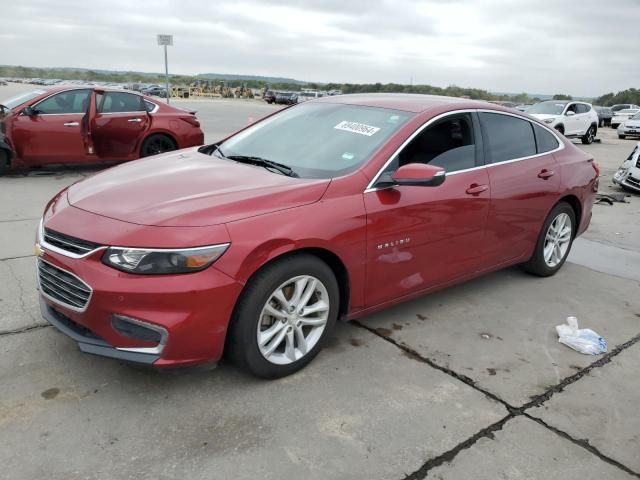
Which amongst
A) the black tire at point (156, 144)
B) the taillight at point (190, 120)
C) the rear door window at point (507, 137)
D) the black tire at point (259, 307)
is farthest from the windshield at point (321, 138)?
the taillight at point (190, 120)

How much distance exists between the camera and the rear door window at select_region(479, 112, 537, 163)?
14.0 ft

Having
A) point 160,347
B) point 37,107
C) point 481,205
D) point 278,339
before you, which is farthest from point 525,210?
point 37,107

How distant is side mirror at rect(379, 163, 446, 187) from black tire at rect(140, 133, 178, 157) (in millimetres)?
6873

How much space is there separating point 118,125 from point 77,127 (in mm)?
628

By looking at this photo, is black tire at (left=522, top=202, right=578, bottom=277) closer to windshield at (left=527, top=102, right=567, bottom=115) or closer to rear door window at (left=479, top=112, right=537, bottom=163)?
rear door window at (left=479, top=112, right=537, bottom=163)

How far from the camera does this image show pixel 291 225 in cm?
295

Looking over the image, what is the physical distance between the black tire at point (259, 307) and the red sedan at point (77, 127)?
6865 mm

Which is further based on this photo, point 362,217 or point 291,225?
point 362,217

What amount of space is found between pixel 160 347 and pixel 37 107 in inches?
286

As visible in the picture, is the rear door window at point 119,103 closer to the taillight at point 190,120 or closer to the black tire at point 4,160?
the taillight at point 190,120

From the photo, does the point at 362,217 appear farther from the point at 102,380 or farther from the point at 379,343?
the point at 102,380

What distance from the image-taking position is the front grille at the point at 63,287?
107 inches

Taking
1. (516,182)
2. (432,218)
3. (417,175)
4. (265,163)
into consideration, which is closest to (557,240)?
(516,182)

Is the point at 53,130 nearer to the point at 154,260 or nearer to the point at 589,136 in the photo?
the point at 154,260
